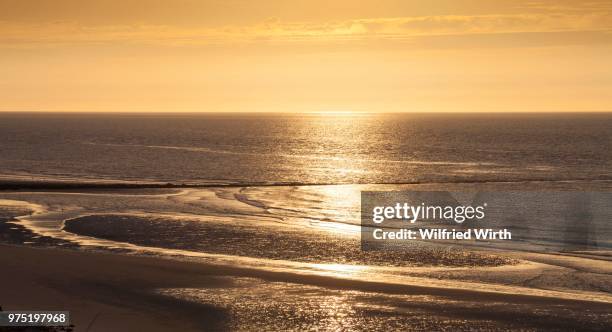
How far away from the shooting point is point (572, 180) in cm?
7494

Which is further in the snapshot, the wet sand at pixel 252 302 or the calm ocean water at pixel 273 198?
the calm ocean water at pixel 273 198

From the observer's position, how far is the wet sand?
72.6ft

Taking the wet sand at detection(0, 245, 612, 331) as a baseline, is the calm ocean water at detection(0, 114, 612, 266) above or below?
above

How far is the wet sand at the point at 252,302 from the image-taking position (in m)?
22.1

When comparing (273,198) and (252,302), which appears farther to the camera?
(273,198)

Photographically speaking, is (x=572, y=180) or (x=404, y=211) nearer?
(x=404, y=211)

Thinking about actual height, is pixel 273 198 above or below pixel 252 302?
above

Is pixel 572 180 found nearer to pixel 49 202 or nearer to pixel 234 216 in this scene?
pixel 234 216

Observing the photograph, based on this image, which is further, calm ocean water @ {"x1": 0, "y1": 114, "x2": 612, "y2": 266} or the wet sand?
calm ocean water @ {"x1": 0, "y1": 114, "x2": 612, "y2": 266}

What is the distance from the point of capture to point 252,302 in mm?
24578

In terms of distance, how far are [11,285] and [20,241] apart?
10.5 meters

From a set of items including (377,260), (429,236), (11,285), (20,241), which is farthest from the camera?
(429,236)

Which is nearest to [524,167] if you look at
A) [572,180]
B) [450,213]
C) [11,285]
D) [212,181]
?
[572,180]

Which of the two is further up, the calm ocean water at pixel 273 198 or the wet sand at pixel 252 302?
the calm ocean water at pixel 273 198
